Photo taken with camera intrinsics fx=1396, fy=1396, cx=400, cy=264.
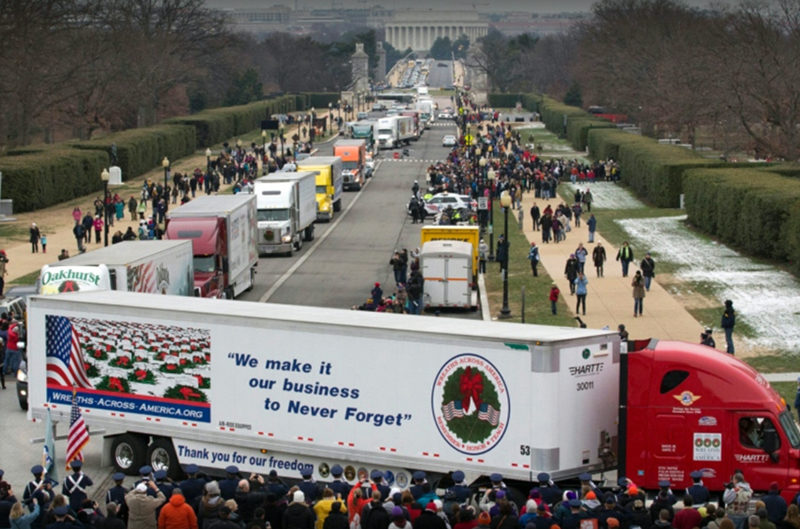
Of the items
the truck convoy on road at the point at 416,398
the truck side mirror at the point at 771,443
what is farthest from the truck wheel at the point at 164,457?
the truck side mirror at the point at 771,443

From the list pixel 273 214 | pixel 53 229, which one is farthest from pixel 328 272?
pixel 53 229

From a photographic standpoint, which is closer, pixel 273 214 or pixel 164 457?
pixel 164 457

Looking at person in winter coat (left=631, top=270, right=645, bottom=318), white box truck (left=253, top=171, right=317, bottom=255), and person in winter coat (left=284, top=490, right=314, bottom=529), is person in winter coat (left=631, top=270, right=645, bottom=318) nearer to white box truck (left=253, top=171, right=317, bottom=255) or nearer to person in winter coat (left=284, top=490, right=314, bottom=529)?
white box truck (left=253, top=171, right=317, bottom=255)

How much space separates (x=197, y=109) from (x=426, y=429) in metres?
132

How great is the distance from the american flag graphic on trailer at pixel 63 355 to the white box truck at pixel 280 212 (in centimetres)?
2730

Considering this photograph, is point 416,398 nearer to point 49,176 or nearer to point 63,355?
point 63,355

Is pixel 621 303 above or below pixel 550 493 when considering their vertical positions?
below

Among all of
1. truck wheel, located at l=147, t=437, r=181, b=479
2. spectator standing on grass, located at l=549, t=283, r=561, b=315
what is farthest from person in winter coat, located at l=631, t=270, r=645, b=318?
truck wheel, located at l=147, t=437, r=181, b=479

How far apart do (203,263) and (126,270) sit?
7628mm

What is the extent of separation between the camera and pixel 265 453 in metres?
22.3

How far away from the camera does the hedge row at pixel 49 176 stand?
67.5 meters

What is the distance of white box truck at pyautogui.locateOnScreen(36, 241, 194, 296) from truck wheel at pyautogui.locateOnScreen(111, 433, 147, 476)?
816 centimetres

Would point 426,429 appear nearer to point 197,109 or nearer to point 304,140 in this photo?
point 304,140

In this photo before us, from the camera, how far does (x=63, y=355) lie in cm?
2386
